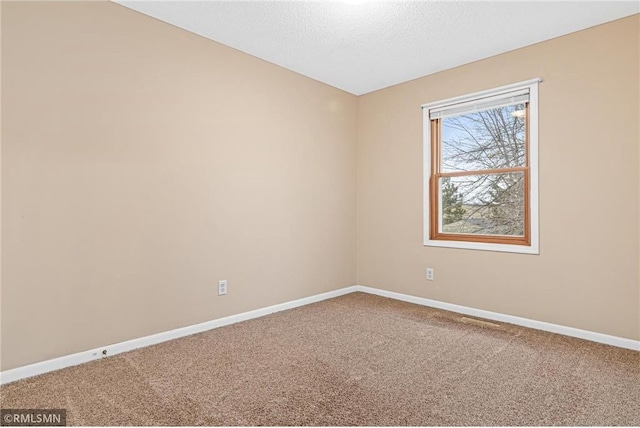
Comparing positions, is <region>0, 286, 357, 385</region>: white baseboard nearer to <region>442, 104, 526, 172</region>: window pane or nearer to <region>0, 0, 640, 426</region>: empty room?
<region>0, 0, 640, 426</region>: empty room

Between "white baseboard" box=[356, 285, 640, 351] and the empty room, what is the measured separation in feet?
0.06

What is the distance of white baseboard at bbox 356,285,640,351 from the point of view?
2676mm

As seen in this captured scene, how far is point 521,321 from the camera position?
3148mm

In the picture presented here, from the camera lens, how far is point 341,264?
14.1 ft

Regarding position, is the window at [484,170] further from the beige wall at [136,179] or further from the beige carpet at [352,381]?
the beige wall at [136,179]

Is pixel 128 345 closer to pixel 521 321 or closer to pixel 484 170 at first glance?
pixel 521 321

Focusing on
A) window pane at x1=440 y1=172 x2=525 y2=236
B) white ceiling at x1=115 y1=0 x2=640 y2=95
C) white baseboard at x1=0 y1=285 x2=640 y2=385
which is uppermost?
white ceiling at x1=115 y1=0 x2=640 y2=95

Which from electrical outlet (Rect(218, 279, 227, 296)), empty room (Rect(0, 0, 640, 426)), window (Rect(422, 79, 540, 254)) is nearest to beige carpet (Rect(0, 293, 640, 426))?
empty room (Rect(0, 0, 640, 426))

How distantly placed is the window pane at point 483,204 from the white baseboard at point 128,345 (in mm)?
1868

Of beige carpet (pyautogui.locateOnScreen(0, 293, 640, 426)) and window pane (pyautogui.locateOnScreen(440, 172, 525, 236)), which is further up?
window pane (pyautogui.locateOnScreen(440, 172, 525, 236))

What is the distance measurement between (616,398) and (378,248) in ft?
8.45

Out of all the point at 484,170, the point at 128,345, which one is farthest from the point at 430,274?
the point at 128,345

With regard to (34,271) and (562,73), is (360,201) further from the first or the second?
(34,271)

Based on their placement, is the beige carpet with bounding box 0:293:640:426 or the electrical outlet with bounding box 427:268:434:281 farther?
the electrical outlet with bounding box 427:268:434:281
